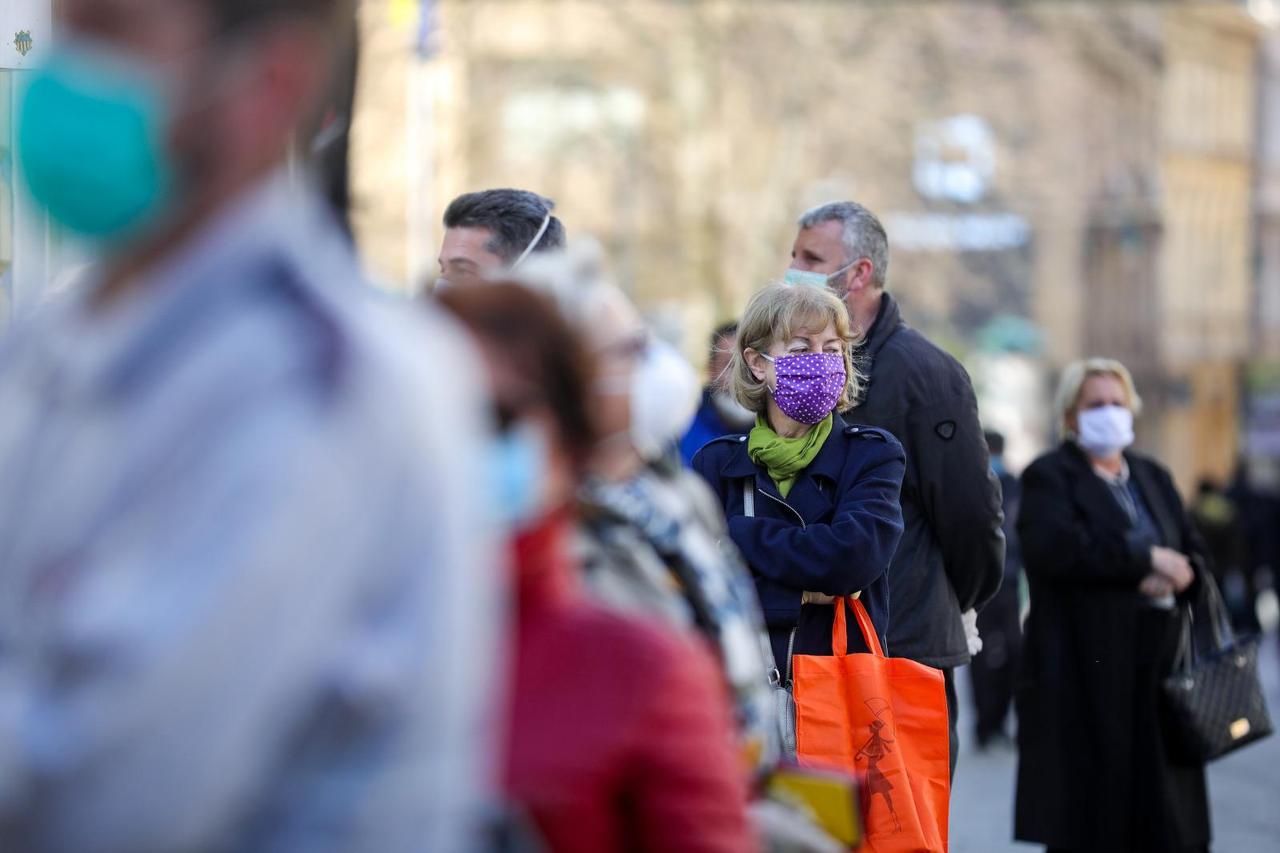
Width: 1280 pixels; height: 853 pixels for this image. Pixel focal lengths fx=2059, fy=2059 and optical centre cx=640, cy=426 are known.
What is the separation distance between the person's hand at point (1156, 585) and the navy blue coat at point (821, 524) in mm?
2529

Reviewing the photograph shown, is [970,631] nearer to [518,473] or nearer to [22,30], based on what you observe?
[22,30]

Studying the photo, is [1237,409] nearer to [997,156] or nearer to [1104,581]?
[997,156]

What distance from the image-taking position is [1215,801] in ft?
33.9

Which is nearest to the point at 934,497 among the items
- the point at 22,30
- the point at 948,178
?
the point at 22,30

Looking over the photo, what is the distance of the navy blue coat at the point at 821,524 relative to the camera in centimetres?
504

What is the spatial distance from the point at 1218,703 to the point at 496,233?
4.01 metres

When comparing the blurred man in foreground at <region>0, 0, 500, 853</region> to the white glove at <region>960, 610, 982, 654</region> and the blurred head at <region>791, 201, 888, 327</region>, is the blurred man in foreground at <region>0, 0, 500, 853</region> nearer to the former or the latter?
the white glove at <region>960, 610, 982, 654</region>

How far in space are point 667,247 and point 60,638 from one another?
32.7 meters

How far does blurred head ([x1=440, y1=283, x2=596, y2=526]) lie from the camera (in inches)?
86.6

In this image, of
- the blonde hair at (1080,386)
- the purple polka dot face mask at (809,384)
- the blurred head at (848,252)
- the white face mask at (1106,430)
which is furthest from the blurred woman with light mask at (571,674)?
the blonde hair at (1080,386)

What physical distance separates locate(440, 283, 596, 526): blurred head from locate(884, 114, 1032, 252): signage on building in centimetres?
3053

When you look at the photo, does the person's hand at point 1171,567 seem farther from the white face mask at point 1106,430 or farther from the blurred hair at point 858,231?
the blurred hair at point 858,231

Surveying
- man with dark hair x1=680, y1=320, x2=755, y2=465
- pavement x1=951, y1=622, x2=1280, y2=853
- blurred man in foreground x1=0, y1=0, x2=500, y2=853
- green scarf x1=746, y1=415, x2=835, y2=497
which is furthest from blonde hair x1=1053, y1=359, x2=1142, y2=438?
blurred man in foreground x1=0, y1=0, x2=500, y2=853

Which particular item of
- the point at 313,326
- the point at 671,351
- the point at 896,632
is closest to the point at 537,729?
the point at 313,326
